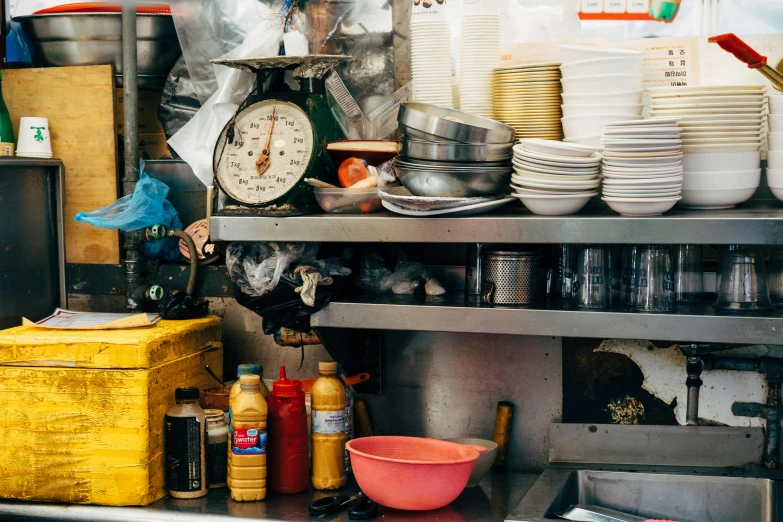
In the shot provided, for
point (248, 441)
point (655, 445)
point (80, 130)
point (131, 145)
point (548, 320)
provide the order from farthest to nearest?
1. point (80, 130)
2. point (131, 145)
3. point (655, 445)
4. point (248, 441)
5. point (548, 320)

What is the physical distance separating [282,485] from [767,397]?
1344mm

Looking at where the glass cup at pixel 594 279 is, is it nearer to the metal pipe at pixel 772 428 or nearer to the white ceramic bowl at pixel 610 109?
the white ceramic bowl at pixel 610 109

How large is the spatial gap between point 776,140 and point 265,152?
1.29 meters

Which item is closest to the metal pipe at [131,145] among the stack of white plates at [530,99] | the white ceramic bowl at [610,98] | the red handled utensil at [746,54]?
the stack of white plates at [530,99]

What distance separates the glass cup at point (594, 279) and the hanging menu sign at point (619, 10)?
89cm

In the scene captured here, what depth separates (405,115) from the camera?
2.26m

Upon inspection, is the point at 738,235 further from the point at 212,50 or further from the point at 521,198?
the point at 212,50

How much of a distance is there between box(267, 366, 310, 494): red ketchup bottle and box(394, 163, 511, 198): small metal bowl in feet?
2.09

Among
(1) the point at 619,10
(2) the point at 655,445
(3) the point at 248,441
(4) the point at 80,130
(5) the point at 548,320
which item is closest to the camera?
(5) the point at 548,320

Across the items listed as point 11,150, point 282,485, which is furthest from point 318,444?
point 11,150

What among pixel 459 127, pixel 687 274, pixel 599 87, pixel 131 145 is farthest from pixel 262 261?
pixel 687 274

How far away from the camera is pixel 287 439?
95.6 inches

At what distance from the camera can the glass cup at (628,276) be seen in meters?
2.26

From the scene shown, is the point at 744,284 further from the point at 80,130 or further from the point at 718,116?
the point at 80,130
